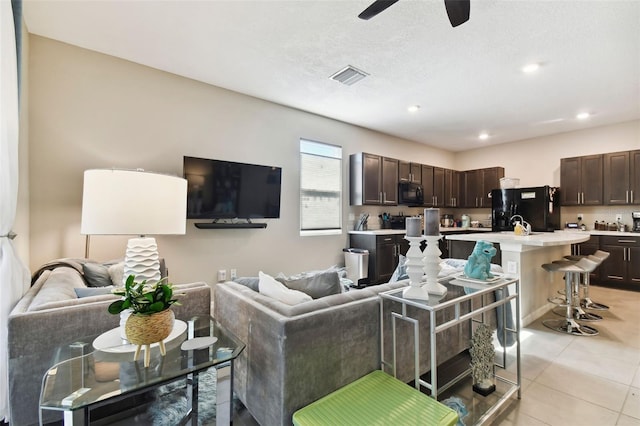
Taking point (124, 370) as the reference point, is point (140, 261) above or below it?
above

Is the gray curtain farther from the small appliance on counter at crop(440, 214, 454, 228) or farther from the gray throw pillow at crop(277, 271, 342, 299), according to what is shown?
the small appliance on counter at crop(440, 214, 454, 228)

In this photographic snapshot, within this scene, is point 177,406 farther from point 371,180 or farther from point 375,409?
point 371,180

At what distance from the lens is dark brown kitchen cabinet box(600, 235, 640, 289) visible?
4.54 metres

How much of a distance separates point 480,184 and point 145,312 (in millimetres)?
7000

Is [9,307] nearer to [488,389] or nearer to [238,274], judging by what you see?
[238,274]

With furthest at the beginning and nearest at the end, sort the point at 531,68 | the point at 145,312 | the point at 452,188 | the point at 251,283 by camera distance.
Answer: the point at 452,188 < the point at 531,68 < the point at 251,283 < the point at 145,312

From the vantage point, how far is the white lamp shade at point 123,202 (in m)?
1.37

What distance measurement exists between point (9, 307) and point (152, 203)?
3.39 ft

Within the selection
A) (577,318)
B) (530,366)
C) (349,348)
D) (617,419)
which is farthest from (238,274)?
(577,318)

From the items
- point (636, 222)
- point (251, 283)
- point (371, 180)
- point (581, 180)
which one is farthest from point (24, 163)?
point (636, 222)

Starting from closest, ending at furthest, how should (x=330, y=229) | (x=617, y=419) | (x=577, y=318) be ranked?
(x=617, y=419) → (x=577, y=318) → (x=330, y=229)

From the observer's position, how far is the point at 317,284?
1.89m

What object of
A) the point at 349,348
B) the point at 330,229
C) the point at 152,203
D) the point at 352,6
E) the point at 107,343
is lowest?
the point at 349,348

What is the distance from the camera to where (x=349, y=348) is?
155 cm
